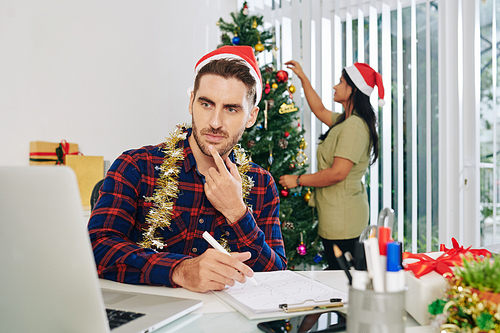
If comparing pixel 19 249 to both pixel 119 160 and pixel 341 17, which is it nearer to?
pixel 119 160

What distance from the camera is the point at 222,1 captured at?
3674 mm

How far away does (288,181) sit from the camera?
2.54m

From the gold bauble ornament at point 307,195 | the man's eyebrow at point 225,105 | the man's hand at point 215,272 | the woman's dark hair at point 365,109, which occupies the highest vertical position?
the woman's dark hair at point 365,109

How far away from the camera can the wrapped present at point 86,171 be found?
2377 millimetres

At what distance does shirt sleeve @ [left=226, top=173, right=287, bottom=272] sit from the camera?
1125 mm

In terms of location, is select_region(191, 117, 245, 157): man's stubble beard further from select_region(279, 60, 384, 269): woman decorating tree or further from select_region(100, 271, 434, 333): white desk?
select_region(279, 60, 384, 269): woman decorating tree

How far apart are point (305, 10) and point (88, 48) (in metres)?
1.79

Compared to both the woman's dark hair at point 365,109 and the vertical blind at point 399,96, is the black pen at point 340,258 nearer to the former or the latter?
Result: the woman's dark hair at point 365,109

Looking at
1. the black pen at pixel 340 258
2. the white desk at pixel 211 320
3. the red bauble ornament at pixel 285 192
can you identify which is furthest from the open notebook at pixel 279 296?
the red bauble ornament at pixel 285 192

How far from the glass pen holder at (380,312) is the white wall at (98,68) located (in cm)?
238

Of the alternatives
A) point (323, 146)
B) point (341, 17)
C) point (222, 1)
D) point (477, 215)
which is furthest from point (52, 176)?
point (222, 1)

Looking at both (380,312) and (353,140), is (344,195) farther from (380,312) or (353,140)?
(380,312)

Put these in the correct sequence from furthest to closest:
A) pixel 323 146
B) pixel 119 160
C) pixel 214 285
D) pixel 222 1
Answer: pixel 222 1, pixel 323 146, pixel 119 160, pixel 214 285

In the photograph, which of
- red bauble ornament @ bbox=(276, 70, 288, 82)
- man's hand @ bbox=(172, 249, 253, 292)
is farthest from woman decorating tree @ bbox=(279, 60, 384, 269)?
man's hand @ bbox=(172, 249, 253, 292)
